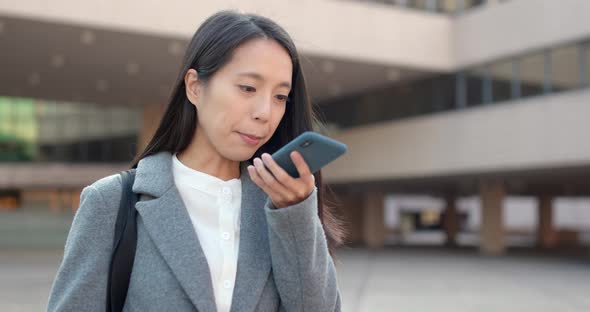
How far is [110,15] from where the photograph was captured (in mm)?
15383

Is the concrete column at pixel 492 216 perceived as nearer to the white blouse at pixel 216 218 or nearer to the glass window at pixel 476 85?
the glass window at pixel 476 85

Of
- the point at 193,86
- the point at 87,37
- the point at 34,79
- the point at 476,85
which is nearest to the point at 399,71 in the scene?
the point at 476,85

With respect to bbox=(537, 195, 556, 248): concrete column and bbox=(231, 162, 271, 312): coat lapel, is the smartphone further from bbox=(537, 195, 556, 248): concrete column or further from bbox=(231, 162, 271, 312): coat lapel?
bbox=(537, 195, 556, 248): concrete column

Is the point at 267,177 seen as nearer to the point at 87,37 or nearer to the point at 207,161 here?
the point at 207,161

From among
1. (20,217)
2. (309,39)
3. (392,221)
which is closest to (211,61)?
(309,39)

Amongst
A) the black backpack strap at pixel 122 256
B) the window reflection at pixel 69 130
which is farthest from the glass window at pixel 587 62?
the window reflection at pixel 69 130

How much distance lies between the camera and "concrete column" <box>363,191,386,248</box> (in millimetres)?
30719

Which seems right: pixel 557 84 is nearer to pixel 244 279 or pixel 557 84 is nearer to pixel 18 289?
pixel 18 289

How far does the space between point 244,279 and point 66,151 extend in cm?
3599

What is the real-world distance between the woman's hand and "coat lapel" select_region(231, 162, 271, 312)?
208 millimetres

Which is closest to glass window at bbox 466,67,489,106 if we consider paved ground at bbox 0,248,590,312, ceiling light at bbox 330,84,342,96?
ceiling light at bbox 330,84,342,96

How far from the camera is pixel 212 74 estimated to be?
1.78 metres

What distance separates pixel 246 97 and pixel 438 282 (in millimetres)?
14493

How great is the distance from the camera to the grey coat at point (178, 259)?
5.36ft
